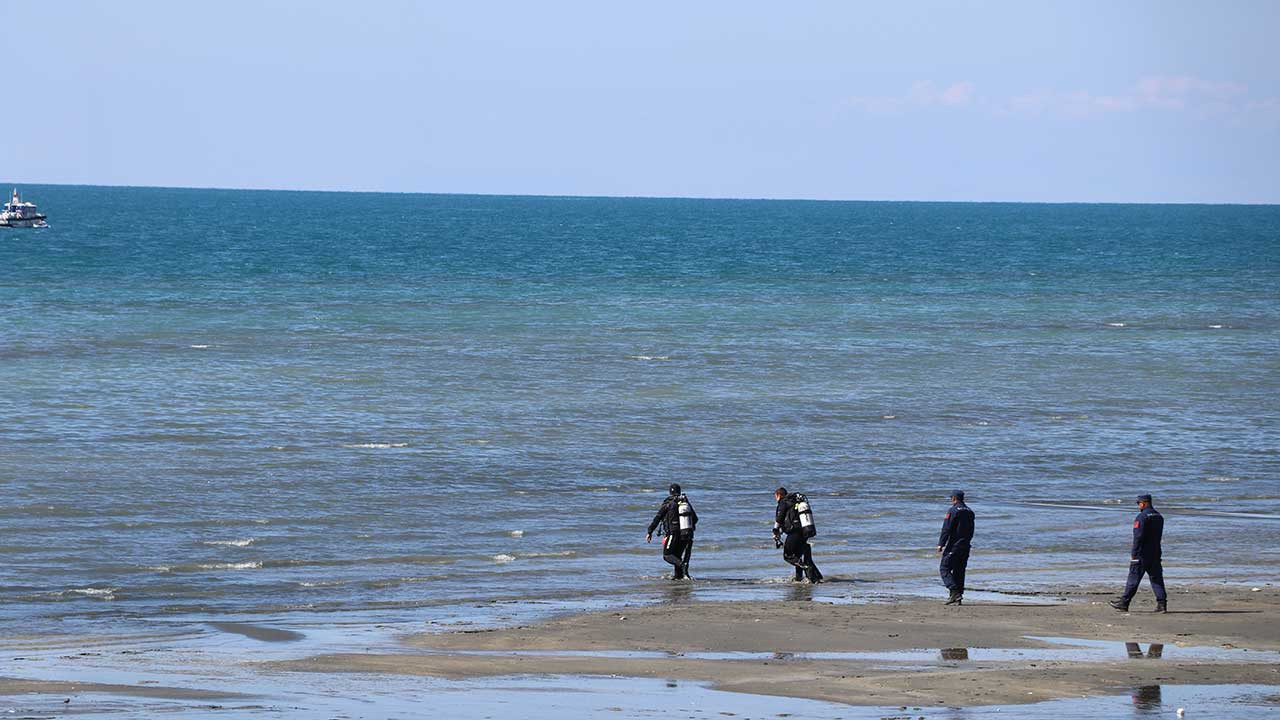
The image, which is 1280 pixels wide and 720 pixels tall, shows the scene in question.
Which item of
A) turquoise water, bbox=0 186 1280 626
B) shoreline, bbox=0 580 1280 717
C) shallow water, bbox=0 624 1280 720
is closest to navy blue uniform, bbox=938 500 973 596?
shoreline, bbox=0 580 1280 717

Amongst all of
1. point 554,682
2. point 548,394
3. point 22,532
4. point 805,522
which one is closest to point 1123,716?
point 554,682

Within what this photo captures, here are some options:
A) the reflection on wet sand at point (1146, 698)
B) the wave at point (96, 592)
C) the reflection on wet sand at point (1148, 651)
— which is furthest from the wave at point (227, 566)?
the reflection on wet sand at point (1146, 698)

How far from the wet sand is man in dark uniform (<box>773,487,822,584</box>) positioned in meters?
1.71

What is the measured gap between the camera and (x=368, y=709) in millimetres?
12453

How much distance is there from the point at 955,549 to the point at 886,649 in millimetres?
2982

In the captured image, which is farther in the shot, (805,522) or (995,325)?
(995,325)

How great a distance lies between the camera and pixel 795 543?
19.1 m

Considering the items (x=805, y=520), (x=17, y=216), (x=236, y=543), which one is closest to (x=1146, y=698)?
(x=805, y=520)

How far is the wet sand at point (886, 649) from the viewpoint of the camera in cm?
1345

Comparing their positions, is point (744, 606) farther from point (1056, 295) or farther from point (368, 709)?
point (1056, 295)

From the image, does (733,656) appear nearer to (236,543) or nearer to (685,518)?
(685,518)

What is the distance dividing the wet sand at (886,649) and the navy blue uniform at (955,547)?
0.34 m

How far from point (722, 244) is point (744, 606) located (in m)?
103

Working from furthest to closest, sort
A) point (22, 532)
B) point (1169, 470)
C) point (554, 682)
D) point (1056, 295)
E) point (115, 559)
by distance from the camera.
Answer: point (1056, 295) → point (1169, 470) → point (22, 532) → point (115, 559) → point (554, 682)
